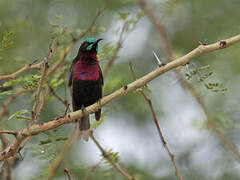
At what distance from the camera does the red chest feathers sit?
4875 millimetres

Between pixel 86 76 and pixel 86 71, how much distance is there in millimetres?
62

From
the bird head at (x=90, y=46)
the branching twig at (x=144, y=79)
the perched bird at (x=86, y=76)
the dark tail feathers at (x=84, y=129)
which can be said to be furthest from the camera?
the perched bird at (x=86, y=76)

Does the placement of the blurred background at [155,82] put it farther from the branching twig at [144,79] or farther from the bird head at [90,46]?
the branching twig at [144,79]

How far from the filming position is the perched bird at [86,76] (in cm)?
480

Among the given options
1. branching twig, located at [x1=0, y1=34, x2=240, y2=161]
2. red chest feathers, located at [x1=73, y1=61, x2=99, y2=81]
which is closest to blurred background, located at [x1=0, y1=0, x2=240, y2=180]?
red chest feathers, located at [x1=73, y1=61, x2=99, y2=81]

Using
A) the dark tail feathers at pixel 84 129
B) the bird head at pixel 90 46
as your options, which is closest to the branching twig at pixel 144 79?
the dark tail feathers at pixel 84 129

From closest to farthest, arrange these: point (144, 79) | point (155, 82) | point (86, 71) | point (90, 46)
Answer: point (144, 79), point (90, 46), point (86, 71), point (155, 82)

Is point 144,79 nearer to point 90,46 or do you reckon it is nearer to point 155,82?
point 90,46

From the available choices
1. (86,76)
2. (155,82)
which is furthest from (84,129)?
(155,82)

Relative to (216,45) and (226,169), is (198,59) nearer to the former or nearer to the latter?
(226,169)

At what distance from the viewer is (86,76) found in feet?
16.2

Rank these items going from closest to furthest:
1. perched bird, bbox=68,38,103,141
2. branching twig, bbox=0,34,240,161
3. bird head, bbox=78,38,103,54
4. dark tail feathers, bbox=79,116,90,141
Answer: branching twig, bbox=0,34,240,161 → dark tail feathers, bbox=79,116,90,141 → bird head, bbox=78,38,103,54 → perched bird, bbox=68,38,103,141

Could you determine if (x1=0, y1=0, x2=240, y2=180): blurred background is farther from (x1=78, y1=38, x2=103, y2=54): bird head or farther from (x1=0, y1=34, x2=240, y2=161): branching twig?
(x1=0, y1=34, x2=240, y2=161): branching twig

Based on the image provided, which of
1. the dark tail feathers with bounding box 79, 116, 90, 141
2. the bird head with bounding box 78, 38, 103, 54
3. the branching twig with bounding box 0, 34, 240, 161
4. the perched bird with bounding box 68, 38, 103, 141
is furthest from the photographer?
the perched bird with bounding box 68, 38, 103, 141
